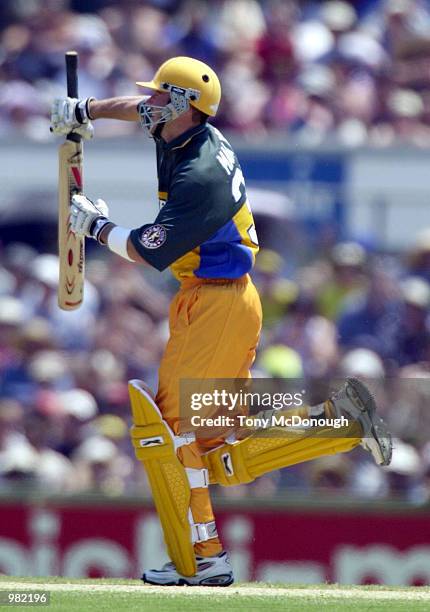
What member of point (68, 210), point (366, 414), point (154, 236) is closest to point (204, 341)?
point (154, 236)

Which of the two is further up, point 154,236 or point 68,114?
point 68,114

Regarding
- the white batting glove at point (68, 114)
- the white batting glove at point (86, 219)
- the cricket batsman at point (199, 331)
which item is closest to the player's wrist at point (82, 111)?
the white batting glove at point (68, 114)

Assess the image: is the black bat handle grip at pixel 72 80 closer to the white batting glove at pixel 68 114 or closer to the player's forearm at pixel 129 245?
the white batting glove at pixel 68 114

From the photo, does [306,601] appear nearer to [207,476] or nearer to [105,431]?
[207,476]

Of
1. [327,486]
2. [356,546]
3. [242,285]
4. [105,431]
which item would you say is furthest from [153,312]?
[242,285]

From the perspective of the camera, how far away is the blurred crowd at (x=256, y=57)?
11836 millimetres

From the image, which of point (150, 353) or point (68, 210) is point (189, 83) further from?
point (150, 353)

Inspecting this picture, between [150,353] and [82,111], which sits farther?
[150,353]

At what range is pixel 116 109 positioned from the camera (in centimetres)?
642

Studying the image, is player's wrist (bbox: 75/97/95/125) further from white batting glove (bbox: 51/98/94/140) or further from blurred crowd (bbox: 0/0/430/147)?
blurred crowd (bbox: 0/0/430/147)

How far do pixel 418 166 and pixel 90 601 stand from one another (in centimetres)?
533

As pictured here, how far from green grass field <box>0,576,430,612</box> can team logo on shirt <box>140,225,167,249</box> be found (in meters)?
1.37

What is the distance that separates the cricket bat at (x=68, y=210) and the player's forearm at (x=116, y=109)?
0.17 m

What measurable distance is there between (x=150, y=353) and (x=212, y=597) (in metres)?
4.17
